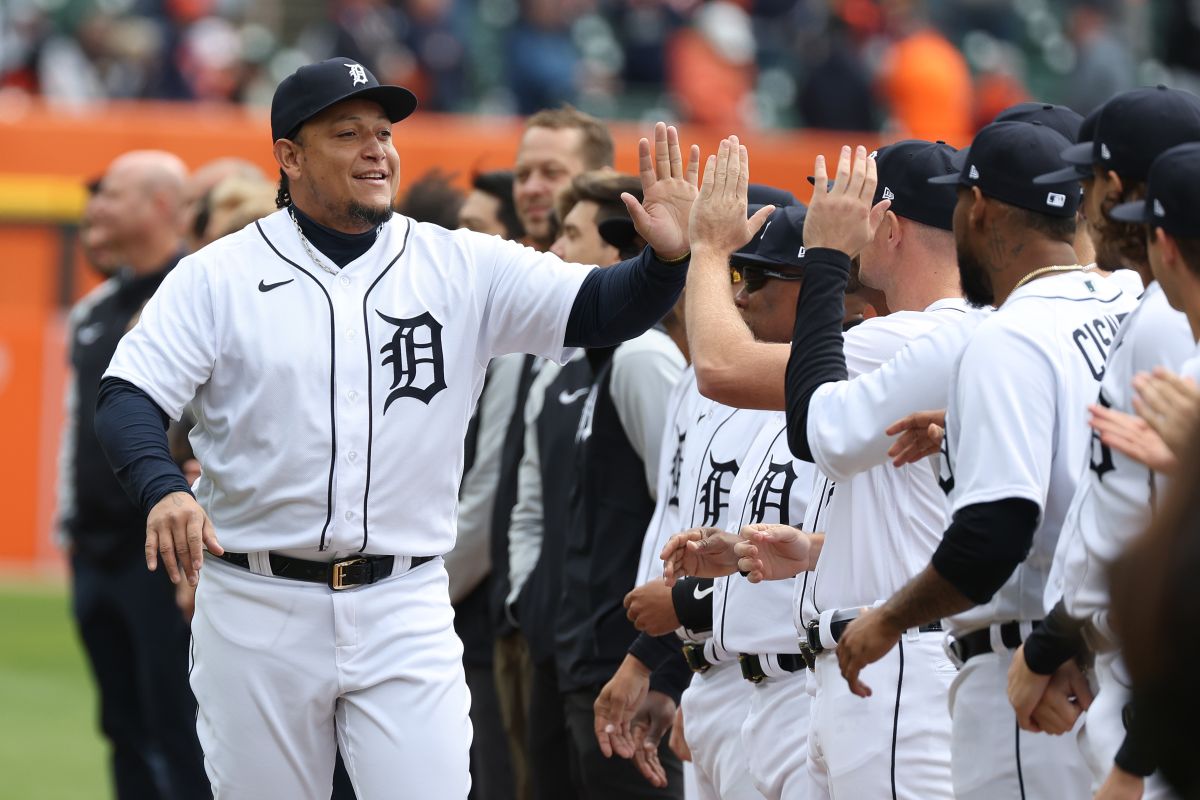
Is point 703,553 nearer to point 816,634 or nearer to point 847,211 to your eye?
point 816,634

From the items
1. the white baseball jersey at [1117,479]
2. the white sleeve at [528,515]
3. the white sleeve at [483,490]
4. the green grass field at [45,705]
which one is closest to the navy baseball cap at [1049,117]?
the white baseball jersey at [1117,479]

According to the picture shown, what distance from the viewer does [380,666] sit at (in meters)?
4.12

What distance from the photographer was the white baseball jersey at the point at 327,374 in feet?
13.6

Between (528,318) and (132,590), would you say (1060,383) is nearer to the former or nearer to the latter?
(528,318)

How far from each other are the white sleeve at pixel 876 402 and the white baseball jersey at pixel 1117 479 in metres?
0.43

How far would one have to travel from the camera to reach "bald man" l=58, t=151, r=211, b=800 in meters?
6.89

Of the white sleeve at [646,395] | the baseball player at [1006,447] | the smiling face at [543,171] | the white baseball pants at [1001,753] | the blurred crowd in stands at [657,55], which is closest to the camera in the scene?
the baseball player at [1006,447]

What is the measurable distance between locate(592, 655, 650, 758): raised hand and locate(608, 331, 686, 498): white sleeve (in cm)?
72

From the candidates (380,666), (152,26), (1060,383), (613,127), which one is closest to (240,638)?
(380,666)

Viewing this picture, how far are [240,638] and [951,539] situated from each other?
70.4 inches

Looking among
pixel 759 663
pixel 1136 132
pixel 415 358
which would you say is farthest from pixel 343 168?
pixel 1136 132

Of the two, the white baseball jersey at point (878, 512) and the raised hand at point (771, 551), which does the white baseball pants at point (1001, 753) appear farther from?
the raised hand at point (771, 551)

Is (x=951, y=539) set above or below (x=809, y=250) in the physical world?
below

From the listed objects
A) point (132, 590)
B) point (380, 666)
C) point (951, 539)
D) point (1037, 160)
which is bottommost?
point (132, 590)
